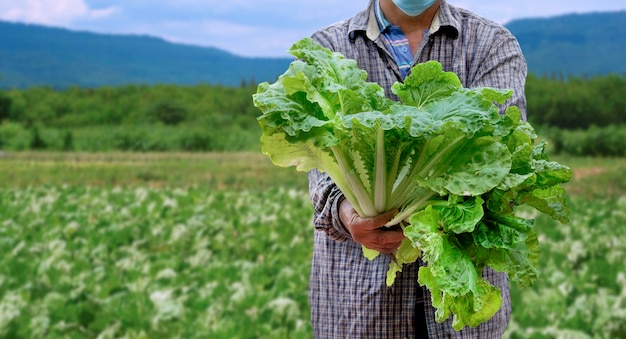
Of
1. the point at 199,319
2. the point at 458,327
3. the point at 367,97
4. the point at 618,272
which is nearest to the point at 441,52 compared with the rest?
the point at 367,97

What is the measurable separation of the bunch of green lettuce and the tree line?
14874 mm

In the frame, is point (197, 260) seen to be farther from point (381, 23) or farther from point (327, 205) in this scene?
point (327, 205)

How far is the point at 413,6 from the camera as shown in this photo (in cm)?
227

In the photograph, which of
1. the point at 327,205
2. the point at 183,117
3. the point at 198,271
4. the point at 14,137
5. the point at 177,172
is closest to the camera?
the point at 327,205

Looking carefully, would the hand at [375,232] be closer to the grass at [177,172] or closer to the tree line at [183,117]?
the grass at [177,172]

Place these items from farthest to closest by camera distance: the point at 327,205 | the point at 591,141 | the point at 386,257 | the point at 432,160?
1. the point at 591,141
2. the point at 386,257
3. the point at 327,205
4. the point at 432,160

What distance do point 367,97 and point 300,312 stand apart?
132 inches

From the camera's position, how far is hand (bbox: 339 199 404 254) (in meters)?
1.86

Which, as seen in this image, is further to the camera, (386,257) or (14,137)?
(14,137)

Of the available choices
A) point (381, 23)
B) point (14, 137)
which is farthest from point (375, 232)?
point (14, 137)

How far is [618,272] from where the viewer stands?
6.47 m

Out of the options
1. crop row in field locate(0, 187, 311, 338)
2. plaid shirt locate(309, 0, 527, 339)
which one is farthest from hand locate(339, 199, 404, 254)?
crop row in field locate(0, 187, 311, 338)

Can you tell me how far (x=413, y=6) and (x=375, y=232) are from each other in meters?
0.74

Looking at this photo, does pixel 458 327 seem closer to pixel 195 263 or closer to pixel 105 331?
pixel 105 331
